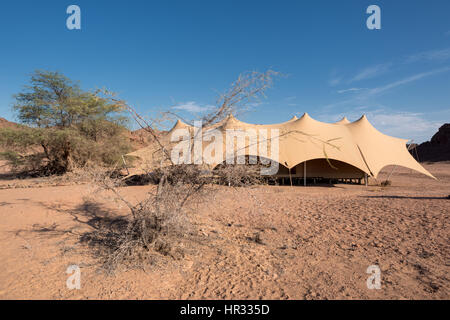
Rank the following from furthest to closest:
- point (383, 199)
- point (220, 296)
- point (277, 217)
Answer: point (383, 199) → point (277, 217) → point (220, 296)

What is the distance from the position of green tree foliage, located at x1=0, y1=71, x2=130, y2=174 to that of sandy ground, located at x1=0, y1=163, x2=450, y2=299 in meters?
9.04

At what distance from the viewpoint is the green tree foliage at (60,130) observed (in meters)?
13.8

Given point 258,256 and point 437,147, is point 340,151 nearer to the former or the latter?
point 258,256

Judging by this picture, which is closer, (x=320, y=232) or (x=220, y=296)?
(x=220, y=296)

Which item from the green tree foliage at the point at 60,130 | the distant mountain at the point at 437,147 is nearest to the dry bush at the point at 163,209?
the green tree foliage at the point at 60,130

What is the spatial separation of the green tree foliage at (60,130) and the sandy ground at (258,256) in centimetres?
904

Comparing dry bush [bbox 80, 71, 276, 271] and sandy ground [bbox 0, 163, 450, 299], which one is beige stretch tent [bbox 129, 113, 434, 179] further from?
dry bush [bbox 80, 71, 276, 271]

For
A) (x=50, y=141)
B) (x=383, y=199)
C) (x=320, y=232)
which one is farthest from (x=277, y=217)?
(x=50, y=141)

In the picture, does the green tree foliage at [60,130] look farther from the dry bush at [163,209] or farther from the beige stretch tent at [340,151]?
the dry bush at [163,209]

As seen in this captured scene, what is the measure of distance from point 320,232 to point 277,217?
134cm

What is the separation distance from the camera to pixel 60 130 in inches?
551

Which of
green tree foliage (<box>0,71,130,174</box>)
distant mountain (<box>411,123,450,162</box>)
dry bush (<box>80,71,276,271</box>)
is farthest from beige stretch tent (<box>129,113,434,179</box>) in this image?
distant mountain (<box>411,123,450,162</box>)
